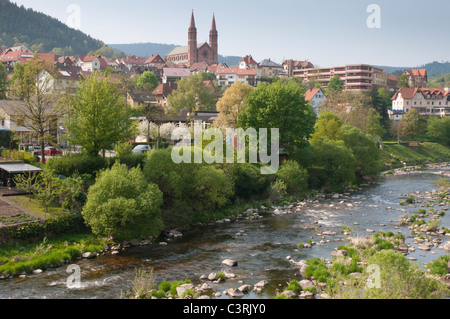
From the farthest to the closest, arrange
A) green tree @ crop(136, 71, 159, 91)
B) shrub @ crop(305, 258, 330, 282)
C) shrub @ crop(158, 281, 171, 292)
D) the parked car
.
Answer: green tree @ crop(136, 71, 159, 91) → the parked car → shrub @ crop(305, 258, 330, 282) → shrub @ crop(158, 281, 171, 292)

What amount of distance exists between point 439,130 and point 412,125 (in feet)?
18.3

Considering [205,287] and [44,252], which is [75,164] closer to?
[44,252]

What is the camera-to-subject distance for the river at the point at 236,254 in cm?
2228

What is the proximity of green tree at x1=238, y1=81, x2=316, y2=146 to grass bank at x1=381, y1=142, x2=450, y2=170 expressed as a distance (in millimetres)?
27647

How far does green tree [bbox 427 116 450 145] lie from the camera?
94.3 m

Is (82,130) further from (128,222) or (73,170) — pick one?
(128,222)

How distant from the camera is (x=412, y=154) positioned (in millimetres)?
84375

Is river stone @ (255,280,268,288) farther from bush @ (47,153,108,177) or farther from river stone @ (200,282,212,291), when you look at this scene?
bush @ (47,153,108,177)

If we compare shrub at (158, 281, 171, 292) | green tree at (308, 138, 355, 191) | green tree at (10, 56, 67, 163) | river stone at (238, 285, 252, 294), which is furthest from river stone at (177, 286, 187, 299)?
green tree at (308, 138, 355, 191)

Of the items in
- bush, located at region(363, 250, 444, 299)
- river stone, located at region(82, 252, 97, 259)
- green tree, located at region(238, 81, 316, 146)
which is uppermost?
green tree, located at region(238, 81, 316, 146)

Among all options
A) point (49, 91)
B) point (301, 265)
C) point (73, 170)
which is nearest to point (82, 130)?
point (73, 170)

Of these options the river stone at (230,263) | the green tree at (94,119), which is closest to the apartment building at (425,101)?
the green tree at (94,119)

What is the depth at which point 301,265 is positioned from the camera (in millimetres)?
25500
